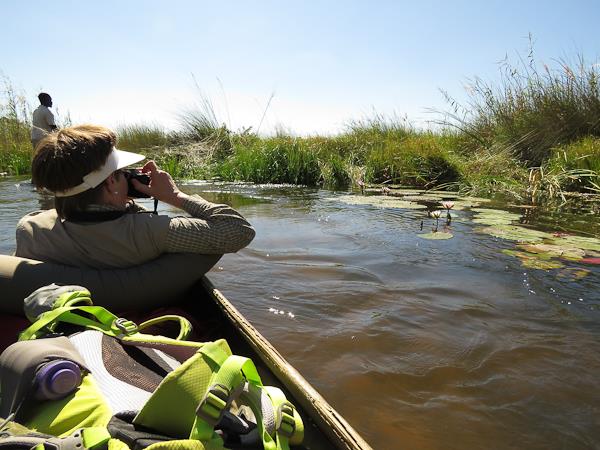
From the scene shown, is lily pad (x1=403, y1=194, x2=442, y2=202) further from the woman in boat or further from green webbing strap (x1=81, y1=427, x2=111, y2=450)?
green webbing strap (x1=81, y1=427, x2=111, y2=450)

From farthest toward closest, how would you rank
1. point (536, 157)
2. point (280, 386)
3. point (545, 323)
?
1. point (536, 157)
2. point (545, 323)
3. point (280, 386)

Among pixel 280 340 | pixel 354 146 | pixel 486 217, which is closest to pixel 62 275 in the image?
pixel 280 340

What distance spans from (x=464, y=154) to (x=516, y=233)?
5680mm

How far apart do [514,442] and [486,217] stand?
3459 millimetres

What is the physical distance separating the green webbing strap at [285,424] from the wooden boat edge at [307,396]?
70 millimetres

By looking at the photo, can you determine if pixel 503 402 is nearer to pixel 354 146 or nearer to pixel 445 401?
pixel 445 401

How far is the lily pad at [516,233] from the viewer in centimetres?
369

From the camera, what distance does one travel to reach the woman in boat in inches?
65.6

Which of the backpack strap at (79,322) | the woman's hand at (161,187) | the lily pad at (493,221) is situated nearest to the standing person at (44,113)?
the woman's hand at (161,187)

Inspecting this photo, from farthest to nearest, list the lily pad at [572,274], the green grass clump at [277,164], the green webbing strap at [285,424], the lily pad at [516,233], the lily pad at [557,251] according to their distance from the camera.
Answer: the green grass clump at [277,164] < the lily pad at [516,233] < the lily pad at [557,251] < the lily pad at [572,274] < the green webbing strap at [285,424]

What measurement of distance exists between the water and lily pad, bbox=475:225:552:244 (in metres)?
0.06

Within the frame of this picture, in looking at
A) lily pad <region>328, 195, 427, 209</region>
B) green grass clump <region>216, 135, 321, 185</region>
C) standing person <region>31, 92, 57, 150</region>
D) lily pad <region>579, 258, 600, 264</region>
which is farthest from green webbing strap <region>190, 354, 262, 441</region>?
green grass clump <region>216, 135, 321, 185</region>

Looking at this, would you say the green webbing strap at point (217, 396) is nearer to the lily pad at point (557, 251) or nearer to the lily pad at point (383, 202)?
the lily pad at point (557, 251)

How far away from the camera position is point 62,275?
1712 mm
